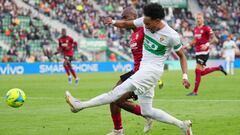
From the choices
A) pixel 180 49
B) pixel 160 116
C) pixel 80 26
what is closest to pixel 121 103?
pixel 160 116

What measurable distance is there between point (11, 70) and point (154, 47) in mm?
34887

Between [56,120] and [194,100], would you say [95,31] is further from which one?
[56,120]

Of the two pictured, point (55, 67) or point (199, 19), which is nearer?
point (199, 19)

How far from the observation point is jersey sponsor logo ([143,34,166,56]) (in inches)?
409

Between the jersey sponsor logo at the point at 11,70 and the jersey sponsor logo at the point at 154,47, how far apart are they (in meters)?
34.4

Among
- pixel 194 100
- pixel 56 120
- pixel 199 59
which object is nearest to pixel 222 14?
pixel 199 59

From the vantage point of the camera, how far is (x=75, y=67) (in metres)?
46.9

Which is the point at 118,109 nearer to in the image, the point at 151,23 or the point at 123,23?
the point at 123,23

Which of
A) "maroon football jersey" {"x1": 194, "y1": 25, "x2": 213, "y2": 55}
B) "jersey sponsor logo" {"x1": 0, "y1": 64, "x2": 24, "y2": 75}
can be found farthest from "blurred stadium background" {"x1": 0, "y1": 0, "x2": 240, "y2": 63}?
"maroon football jersey" {"x1": 194, "y1": 25, "x2": 213, "y2": 55}

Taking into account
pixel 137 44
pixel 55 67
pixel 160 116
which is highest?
Result: pixel 137 44

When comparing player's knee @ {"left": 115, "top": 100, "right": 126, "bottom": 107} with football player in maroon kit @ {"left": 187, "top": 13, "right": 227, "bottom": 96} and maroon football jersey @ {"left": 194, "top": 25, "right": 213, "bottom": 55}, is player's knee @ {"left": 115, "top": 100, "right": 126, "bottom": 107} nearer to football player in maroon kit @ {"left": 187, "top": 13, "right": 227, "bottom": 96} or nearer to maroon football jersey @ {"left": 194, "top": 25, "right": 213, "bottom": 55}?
football player in maroon kit @ {"left": 187, "top": 13, "right": 227, "bottom": 96}

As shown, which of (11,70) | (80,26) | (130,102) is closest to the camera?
(130,102)

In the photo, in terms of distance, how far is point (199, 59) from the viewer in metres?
22.3

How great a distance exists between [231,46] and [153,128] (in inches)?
1180
